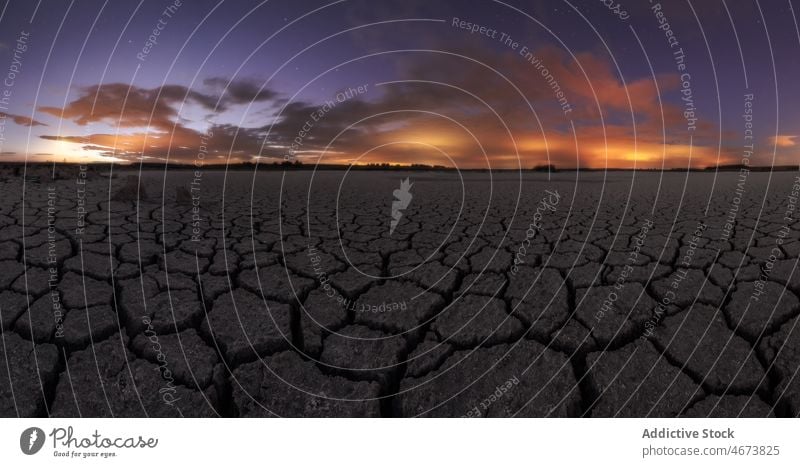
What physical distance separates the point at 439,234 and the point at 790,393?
3293 millimetres

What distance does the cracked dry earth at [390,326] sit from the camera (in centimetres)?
177

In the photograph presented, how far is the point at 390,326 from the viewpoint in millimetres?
2402

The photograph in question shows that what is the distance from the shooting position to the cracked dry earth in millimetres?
1771
